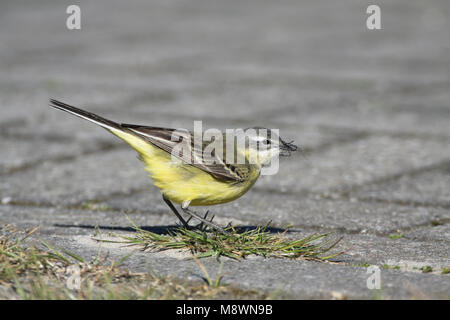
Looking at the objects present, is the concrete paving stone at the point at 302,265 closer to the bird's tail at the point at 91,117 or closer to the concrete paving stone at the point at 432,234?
the concrete paving stone at the point at 432,234

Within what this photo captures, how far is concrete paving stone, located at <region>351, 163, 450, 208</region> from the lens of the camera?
5680mm

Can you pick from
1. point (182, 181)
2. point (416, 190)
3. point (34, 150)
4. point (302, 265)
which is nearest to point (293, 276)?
point (302, 265)

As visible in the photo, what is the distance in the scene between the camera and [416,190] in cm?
597

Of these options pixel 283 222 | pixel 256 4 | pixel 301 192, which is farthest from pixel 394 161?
pixel 256 4

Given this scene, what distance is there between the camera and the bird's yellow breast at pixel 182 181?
4383 millimetres

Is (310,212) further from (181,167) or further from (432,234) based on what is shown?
(181,167)

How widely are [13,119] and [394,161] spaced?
4.47 metres

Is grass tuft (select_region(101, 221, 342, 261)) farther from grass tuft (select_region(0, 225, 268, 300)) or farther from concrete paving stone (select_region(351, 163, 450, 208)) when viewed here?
concrete paving stone (select_region(351, 163, 450, 208))

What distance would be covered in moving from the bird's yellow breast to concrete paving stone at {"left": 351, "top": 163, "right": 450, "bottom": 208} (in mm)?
1719

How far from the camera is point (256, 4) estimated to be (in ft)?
65.9

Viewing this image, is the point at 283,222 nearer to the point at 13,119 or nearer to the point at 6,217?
the point at 6,217

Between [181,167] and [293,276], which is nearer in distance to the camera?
[293,276]

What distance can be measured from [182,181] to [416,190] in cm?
242

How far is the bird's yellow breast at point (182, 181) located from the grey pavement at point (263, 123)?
45 cm
